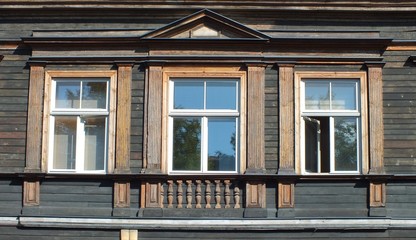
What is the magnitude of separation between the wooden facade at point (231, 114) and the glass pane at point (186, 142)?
143mm

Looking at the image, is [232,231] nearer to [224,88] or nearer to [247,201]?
[247,201]

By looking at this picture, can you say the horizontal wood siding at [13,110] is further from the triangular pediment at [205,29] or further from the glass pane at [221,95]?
the glass pane at [221,95]

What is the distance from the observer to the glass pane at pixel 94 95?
35.0ft

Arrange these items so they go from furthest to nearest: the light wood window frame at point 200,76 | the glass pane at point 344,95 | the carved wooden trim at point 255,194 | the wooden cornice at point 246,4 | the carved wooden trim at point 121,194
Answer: the wooden cornice at point 246,4
the glass pane at point 344,95
the light wood window frame at point 200,76
the carved wooden trim at point 121,194
the carved wooden trim at point 255,194

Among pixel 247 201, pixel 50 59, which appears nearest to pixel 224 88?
pixel 247 201

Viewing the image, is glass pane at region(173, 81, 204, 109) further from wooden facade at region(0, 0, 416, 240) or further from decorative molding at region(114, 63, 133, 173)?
decorative molding at region(114, 63, 133, 173)

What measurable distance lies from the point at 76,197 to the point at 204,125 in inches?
90.8

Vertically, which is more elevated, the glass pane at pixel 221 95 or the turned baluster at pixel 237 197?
the glass pane at pixel 221 95

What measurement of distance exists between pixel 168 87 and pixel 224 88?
2.92ft

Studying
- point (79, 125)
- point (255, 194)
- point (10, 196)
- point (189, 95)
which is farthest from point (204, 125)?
point (10, 196)

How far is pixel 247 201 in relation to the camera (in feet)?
33.5

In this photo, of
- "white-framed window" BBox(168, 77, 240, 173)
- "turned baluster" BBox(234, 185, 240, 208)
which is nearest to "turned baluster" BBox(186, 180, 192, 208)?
"white-framed window" BBox(168, 77, 240, 173)

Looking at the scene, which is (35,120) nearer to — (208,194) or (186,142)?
(186,142)

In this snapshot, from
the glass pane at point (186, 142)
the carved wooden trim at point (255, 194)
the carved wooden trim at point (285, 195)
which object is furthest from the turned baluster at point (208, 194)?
the carved wooden trim at point (285, 195)
